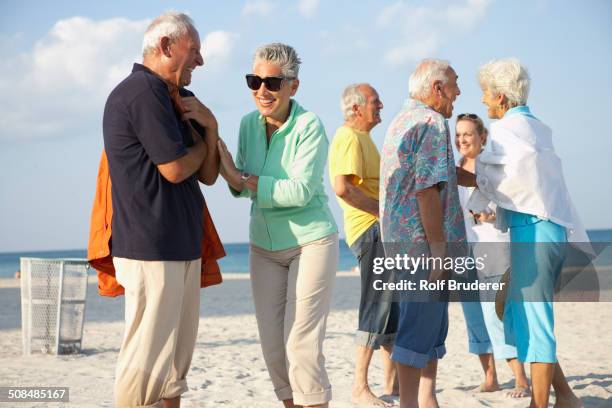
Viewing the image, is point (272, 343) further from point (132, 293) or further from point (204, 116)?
point (204, 116)

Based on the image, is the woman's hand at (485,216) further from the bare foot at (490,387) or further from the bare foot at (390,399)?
the bare foot at (390,399)

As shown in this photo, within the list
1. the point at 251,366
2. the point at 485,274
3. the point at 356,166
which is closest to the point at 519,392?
the point at 485,274

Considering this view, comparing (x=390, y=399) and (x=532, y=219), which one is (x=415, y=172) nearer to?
(x=532, y=219)

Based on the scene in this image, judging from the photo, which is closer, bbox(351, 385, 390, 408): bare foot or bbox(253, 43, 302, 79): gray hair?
bbox(253, 43, 302, 79): gray hair

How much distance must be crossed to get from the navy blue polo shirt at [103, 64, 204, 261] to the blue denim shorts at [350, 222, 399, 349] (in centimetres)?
200

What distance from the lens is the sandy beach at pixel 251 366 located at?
5.33m

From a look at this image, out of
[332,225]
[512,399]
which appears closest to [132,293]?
[332,225]

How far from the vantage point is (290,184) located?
3.77 meters

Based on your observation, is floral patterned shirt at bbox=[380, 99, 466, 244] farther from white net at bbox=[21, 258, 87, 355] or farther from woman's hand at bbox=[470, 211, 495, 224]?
white net at bbox=[21, 258, 87, 355]

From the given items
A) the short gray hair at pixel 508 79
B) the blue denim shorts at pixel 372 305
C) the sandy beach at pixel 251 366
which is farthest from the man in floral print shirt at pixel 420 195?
the sandy beach at pixel 251 366

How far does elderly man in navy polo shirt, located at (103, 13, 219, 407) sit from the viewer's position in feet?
10.6

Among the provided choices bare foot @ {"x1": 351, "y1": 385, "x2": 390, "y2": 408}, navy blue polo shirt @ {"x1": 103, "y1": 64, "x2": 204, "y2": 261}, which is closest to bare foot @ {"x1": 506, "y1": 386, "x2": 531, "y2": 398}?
bare foot @ {"x1": 351, "y1": 385, "x2": 390, "y2": 408}

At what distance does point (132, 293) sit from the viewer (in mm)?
3295

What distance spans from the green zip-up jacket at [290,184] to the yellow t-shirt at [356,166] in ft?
3.20
